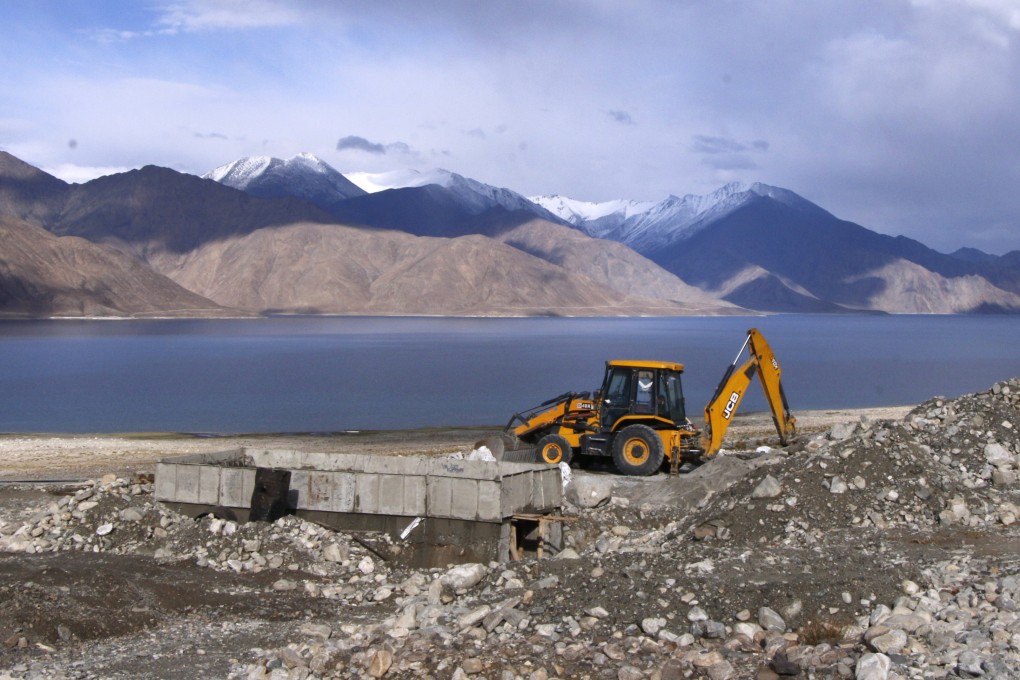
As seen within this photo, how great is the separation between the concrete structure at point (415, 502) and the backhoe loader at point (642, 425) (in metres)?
2.58

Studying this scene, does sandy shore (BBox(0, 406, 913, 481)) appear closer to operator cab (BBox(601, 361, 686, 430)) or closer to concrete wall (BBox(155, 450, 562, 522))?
operator cab (BBox(601, 361, 686, 430))

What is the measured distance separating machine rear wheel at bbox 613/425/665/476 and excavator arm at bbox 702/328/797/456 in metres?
0.82

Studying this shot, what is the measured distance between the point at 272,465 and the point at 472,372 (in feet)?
126

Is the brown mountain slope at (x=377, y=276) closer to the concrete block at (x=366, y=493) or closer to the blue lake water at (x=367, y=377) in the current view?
the blue lake water at (x=367, y=377)

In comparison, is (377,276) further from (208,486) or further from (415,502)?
(415,502)

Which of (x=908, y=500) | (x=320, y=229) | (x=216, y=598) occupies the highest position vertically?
(x=320, y=229)

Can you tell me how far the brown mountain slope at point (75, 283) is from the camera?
402 ft

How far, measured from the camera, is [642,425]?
47.3 feet

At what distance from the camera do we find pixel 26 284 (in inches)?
4857

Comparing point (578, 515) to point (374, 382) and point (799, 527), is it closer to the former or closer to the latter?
point (799, 527)

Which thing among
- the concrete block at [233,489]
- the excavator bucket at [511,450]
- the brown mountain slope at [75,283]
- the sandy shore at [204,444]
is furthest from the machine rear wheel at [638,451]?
the brown mountain slope at [75,283]

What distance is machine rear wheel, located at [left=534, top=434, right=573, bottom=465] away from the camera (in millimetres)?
14539

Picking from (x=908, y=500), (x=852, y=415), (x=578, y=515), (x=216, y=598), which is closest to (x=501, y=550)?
(x=578, y=515)

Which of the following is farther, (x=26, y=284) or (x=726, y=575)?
(x=26, y=284)
